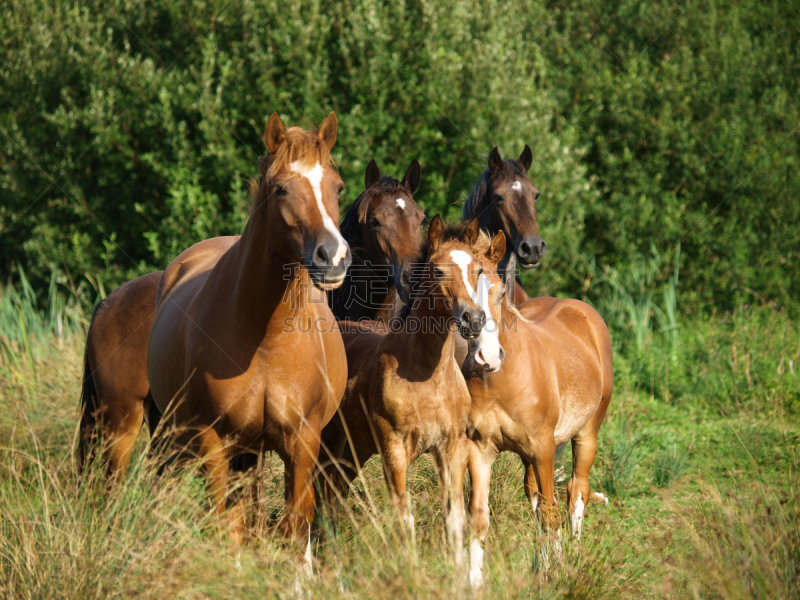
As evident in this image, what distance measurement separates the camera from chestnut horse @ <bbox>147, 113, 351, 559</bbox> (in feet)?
10.5

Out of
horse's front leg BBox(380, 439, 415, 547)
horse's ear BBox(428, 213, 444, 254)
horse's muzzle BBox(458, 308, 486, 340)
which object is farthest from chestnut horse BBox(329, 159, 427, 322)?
horse's front leg BBox(380, 439, 415, 547)

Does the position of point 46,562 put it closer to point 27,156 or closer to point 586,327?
point 586,327

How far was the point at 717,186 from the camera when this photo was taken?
12.1 metres

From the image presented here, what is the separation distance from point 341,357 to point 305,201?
1111mm

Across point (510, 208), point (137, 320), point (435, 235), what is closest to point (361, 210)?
point (435, 235)

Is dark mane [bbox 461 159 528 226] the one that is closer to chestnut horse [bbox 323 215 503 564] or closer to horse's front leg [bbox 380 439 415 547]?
chestnut horse [bbox 323 215 503 564]

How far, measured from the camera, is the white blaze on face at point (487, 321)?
12.1 ft

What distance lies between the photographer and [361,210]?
5.00m

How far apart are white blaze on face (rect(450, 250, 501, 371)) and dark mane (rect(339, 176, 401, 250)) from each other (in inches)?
50.6

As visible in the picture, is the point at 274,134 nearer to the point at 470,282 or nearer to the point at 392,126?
the point at 470,282

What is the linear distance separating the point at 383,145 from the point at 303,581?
714cm

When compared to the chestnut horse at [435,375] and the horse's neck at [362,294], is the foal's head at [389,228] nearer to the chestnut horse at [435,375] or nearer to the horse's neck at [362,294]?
the horse's neck at [362,294]

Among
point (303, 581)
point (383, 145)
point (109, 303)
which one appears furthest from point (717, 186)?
point (303, 581)

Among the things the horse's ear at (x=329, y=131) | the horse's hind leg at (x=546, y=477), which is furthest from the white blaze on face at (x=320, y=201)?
the horse's hind leg at (x=546, y=477)
